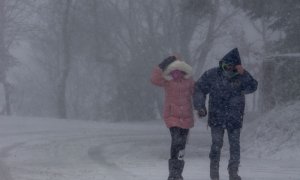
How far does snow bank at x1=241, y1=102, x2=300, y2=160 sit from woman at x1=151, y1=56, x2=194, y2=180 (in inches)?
133

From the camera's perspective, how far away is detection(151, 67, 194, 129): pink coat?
885cm

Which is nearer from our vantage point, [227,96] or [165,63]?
[227,96]

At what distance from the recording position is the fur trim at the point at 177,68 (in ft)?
29.0

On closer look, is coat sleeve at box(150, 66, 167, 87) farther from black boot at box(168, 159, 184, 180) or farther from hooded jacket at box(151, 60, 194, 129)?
black boot at box(168, 159, 184, 180)

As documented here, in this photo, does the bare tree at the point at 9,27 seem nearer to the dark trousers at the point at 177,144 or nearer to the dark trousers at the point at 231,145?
the dark trousers at the point at 177,144

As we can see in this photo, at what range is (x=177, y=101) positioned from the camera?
8914mm

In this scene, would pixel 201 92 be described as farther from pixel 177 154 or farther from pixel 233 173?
pixel 233 173

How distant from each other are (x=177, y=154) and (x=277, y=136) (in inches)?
174

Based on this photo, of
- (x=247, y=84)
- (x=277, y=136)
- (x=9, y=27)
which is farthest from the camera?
(x=9, y=27)

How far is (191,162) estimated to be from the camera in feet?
37.0

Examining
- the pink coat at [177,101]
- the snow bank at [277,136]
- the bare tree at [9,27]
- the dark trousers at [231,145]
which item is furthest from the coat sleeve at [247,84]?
the bare tree at [9,27]

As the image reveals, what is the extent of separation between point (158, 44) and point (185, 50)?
1.46 meters

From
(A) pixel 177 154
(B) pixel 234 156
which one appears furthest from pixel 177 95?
(B) pixel 234 156

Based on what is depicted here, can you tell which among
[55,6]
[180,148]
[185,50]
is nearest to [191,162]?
[180,148]
